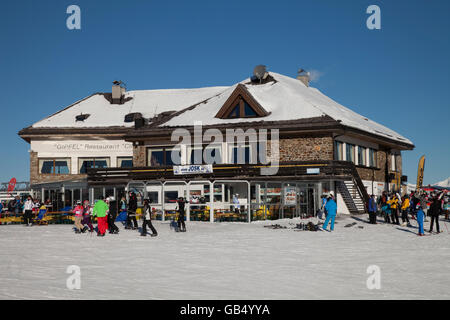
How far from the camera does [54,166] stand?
4084 centimetres

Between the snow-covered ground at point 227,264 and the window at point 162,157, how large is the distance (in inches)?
589

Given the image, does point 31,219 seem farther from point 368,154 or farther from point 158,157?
point 368,154

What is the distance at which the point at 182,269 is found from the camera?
1194 cm

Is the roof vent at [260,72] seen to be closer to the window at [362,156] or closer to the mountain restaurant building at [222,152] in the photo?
the mountain restaurant building at [222,152]

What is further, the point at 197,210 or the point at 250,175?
the point at 250,175

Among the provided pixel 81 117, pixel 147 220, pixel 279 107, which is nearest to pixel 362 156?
pixel 279 107

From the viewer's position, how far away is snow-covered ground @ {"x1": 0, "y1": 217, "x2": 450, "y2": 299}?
30.6ft

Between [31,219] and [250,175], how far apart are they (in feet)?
38.9

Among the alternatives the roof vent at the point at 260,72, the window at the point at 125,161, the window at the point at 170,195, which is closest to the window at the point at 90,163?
the window at the point at 125,161

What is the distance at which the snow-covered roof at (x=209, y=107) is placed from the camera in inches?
1362

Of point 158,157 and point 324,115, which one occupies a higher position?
point 324,115

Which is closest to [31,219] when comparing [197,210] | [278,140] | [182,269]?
[197,210]

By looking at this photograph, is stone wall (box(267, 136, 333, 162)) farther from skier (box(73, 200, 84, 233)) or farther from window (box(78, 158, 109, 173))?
skier (box(73, 200, 84, 233))

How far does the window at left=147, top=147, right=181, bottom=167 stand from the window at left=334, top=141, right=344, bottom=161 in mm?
9961
